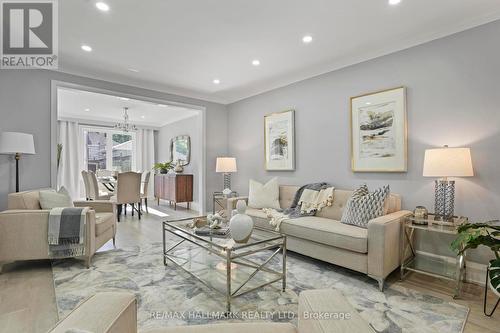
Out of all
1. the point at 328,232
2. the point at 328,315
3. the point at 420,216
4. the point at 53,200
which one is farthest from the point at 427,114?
the point at 53,200

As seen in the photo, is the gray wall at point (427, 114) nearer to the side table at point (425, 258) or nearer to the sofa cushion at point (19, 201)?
the side table at point (425, 258)

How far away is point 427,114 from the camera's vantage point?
2.83 m

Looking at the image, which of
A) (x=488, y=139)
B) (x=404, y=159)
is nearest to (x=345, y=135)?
(x=404, y=159)

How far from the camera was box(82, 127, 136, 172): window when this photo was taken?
7605 millimetres

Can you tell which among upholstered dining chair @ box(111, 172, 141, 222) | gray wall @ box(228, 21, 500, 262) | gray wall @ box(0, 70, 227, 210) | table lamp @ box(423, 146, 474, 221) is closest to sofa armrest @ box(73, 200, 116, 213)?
gray wall @ box(0, 70, 227, 210)

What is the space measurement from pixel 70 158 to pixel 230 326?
25.6ft

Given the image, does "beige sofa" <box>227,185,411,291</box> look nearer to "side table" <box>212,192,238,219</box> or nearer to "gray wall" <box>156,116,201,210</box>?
"side table" <box>212,192,238,219</box>

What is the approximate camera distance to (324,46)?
314 cm

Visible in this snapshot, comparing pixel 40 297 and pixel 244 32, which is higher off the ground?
pixel 244 32

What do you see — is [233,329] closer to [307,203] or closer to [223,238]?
[223,238]

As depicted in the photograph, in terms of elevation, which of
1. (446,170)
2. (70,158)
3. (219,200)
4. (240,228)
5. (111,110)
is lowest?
(219,200)

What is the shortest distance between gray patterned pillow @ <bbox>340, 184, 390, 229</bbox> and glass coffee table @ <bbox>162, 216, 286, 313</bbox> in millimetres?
862

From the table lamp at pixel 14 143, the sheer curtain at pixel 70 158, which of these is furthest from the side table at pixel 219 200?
the sheer curtain at pixel 70 158

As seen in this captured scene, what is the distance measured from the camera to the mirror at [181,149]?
7.09 m
